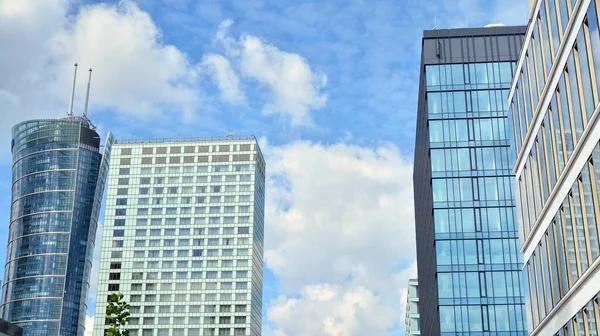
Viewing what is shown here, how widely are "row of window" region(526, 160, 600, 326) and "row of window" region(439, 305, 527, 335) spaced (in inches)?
1609

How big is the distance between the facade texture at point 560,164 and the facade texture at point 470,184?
40.1 metres

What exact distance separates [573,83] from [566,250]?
8.22m

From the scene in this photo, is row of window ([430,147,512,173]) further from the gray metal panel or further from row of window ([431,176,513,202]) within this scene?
the gray metal panel

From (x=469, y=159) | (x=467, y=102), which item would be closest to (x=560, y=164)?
(x=469, y=159)

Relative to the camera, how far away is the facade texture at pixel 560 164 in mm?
32500

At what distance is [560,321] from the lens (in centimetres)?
3953

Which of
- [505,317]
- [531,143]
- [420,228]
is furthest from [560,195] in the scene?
[420,228]

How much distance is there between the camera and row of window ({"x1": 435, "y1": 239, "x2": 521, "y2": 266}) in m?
89.7

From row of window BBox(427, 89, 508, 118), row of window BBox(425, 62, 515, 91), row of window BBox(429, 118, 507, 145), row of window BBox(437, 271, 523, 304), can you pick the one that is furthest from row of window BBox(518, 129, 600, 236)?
row of window BBox(425, 62, 515, 91)

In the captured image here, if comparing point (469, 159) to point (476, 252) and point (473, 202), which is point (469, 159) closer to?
point (473, 202)

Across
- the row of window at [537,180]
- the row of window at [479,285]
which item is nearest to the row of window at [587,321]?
the row of window at [537,180]

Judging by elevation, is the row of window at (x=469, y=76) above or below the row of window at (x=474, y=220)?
above

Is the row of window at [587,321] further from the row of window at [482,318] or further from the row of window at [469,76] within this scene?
the row of window at [469,76]

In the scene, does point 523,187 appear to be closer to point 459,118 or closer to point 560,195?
point 560,195
